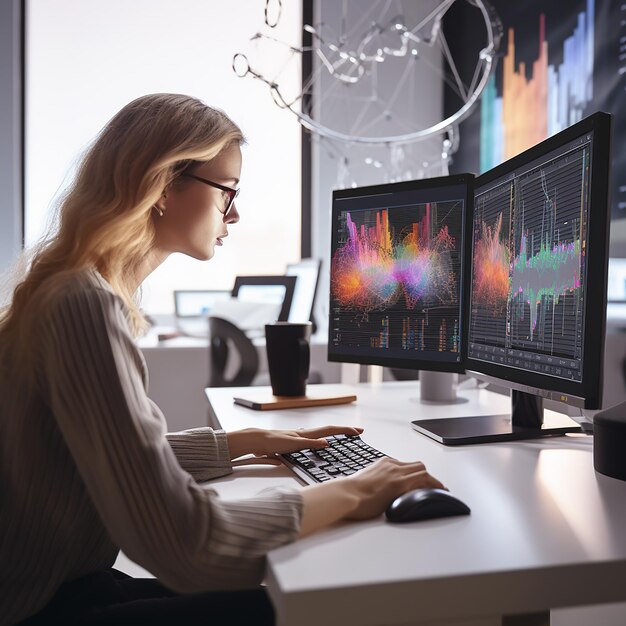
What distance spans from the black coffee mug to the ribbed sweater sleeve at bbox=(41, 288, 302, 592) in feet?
2.70

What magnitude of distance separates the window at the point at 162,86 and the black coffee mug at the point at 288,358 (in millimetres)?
2393

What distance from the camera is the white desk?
55 centimetres

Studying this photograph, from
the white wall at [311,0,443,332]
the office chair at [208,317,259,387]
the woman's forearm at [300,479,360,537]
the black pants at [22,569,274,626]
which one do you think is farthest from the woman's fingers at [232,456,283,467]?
the white wall at [311,0,443,332]

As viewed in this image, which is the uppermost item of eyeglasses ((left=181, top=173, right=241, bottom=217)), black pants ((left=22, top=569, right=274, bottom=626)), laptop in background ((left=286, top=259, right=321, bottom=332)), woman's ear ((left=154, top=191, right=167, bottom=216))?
eyeglasses ((left=181, top=173, right=241, bottom=217))

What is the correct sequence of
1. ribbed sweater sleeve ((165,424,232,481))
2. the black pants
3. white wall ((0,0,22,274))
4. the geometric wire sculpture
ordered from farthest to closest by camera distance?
Answer: the geometric wire sculpture → white wall ((0,0,22,274)) → ribbed sweater sleeve ((165,424,232,481)) → the black pants

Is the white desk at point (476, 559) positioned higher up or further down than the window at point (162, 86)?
further down

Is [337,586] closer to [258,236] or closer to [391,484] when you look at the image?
[391,484]

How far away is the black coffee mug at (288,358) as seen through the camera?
1.53 meters

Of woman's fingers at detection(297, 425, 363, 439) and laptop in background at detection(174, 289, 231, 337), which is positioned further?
laptop in background at detection(174, 289, 231, 337)

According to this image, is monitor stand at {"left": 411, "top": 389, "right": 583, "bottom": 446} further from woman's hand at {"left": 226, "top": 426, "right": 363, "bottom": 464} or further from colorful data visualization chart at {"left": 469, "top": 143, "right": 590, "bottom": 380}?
woman's hand at {"left": 226, "top": 426, "right": 363, "bottom": 464}

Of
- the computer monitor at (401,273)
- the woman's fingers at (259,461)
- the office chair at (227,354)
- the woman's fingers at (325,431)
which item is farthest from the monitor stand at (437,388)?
the office chair at (227,354)

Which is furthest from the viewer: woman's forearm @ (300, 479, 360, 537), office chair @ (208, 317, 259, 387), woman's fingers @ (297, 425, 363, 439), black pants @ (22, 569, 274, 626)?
office chair @ (208, 317, 259, 387)

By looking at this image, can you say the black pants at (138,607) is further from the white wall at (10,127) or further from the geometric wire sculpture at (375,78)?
the geometric wire sculpture at (375,78)

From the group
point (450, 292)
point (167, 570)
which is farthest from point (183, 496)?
point (450, 292)
